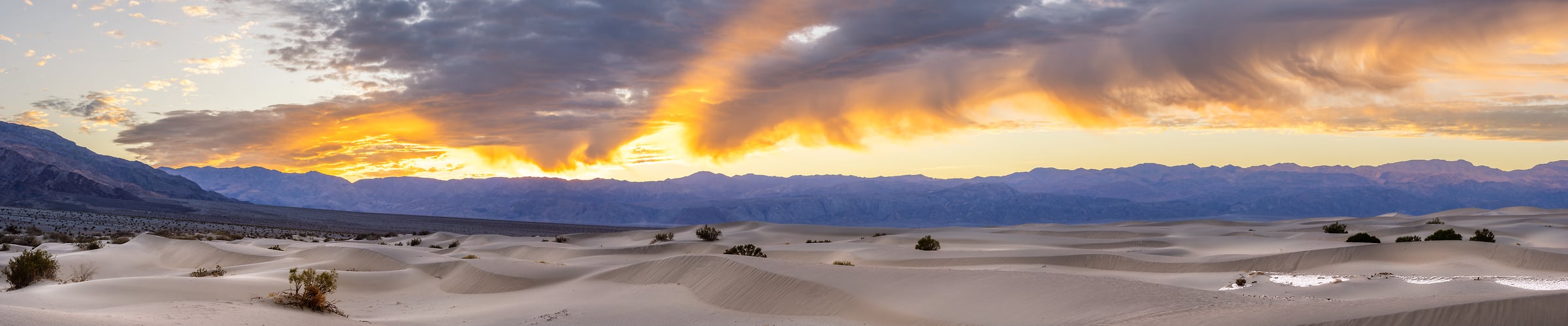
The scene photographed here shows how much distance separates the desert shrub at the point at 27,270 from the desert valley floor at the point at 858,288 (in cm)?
39

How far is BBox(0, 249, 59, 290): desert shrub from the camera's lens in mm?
15883

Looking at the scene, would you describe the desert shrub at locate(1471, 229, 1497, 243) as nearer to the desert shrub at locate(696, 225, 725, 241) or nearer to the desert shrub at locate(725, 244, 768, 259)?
the desert shrub at locate(725, 244, 768, 259)

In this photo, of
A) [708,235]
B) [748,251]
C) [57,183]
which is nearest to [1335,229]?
[748,251]

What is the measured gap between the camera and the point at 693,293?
17172mm

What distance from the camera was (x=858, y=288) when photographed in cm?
1530

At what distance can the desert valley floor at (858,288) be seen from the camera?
10.3 metres

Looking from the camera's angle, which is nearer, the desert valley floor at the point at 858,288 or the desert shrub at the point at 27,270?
the desert valley floor at the point at 858,288

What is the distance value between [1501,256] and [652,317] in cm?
2094

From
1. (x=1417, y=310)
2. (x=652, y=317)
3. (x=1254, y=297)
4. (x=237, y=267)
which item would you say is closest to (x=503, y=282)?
(x=652, y=317)

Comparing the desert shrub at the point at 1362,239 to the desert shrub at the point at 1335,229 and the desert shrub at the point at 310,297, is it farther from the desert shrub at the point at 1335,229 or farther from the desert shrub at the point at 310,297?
the desert shrub at the point at 310,297

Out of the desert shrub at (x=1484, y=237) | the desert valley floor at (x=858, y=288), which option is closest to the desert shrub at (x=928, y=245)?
the desert valley floor at (x=858, y=288)

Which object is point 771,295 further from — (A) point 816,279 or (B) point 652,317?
(B) point 652,317

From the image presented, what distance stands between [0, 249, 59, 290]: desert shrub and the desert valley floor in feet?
1.27

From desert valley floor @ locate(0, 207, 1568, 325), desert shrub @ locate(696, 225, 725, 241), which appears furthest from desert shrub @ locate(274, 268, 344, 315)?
desert shrub @ locate(696, 225, 725, 241)
